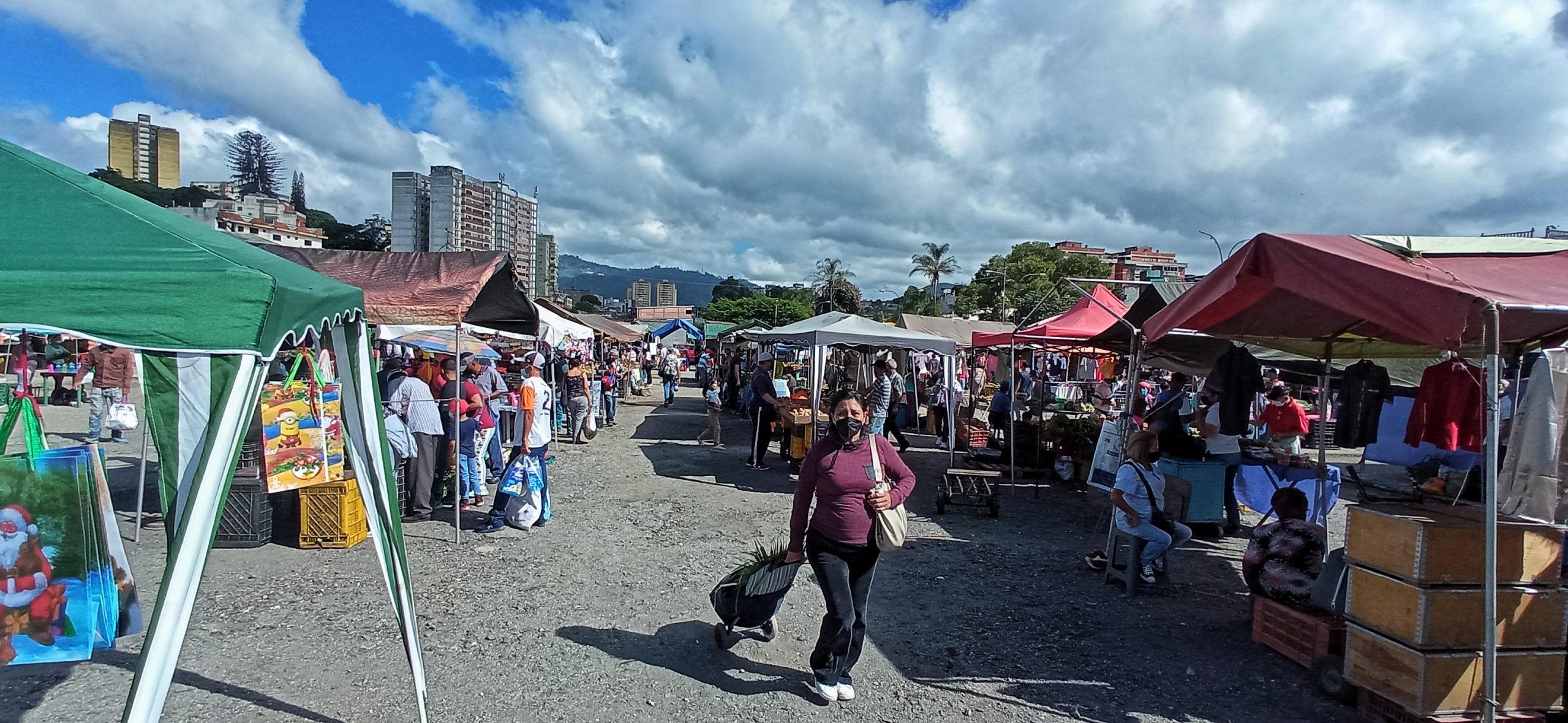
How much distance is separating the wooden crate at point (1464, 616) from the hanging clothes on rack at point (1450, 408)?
4.03 ft

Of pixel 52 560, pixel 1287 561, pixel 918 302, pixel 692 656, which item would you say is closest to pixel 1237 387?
pixel 1287 561

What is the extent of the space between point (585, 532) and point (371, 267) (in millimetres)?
3338

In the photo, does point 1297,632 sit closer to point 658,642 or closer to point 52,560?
point 658,642

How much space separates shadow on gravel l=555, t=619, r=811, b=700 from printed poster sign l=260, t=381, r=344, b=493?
1.95 metres

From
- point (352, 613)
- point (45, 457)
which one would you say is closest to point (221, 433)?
point (45, 457)

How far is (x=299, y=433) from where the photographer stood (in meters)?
5.04

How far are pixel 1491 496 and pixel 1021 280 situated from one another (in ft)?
168

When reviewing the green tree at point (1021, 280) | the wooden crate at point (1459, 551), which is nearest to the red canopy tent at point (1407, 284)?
the wooden crate at point (1459, 551)

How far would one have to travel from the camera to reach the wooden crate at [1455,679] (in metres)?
3.93

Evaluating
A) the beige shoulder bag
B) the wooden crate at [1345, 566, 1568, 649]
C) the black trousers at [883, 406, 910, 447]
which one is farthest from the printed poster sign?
the black trousers at [883, 406, 910, 447]

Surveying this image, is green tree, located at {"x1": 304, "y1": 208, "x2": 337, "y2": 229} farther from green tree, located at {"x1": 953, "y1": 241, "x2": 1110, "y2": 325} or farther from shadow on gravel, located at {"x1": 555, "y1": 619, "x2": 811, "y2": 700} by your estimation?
shadow on gravel, located at {"x1": 555, "y1": 619, "x2": 811, "y2": 700}

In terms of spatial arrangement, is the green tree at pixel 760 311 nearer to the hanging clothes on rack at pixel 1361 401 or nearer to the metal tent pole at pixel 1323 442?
the metal tent pole at pixel 1323 442

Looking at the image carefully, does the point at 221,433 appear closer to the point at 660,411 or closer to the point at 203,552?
the point at 203,552

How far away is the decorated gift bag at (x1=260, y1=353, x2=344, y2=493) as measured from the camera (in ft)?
16.1
